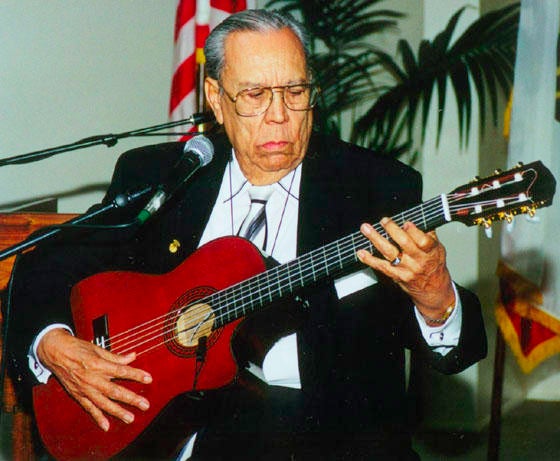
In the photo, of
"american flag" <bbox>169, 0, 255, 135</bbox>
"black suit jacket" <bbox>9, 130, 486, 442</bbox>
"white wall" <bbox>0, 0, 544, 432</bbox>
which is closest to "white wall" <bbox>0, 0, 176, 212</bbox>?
"white wall" <bbox>0, 0, 544, 432</bbox>

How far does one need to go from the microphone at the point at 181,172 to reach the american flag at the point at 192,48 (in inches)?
53.3

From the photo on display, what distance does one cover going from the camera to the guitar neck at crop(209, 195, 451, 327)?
1.75 meters

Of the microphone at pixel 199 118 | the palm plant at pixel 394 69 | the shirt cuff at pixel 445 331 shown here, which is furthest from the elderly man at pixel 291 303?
the palm plant at pixel 394 69

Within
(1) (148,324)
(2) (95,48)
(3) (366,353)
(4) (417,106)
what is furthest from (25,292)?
(4) (417,106)

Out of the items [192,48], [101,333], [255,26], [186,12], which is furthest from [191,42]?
[101,333]

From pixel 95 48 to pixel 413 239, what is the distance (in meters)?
2.15

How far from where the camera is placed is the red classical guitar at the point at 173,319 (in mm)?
1839

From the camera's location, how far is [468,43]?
368 cm

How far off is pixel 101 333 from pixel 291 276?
1.77ft

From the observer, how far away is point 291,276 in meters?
1.82

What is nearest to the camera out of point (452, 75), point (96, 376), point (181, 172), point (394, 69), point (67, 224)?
point (67, 224)

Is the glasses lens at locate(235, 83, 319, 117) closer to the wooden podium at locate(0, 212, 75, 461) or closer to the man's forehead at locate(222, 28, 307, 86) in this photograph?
the man's forehead at locate(222, 28, 307, 86)

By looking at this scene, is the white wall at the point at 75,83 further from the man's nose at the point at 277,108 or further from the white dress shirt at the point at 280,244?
the man's nose at the point at 277,108

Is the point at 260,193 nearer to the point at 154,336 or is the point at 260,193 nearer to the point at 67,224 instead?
the point at 154,336
